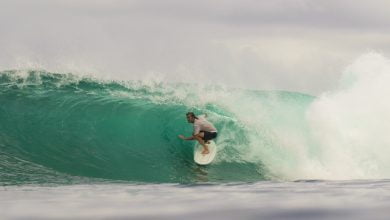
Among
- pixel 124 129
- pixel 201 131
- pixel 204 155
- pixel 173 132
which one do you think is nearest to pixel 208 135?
pixel 201 131

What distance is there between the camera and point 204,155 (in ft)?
41.8

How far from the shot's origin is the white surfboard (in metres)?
12.7

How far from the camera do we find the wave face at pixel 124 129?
11.9 meters

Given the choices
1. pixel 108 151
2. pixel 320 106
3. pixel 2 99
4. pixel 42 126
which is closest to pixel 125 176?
pixel 108 151

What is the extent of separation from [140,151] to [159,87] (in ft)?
15.7

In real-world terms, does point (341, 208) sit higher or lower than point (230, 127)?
lower

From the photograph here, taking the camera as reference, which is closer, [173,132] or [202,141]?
[202,141]

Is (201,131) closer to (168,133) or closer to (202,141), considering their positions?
(202,141)

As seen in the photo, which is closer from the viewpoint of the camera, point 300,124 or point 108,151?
point 108,151

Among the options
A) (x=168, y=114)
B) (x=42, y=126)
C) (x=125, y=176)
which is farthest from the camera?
(x=168, y=114)

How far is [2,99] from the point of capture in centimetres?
1568

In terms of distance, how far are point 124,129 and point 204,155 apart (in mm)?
2721

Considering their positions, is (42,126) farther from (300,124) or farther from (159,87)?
(300,124)

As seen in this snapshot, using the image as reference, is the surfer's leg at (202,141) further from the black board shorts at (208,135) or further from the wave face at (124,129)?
the wave face at (124,129)
